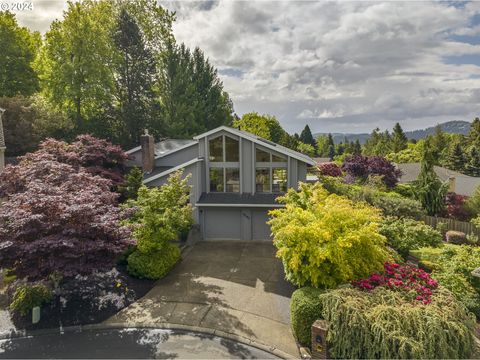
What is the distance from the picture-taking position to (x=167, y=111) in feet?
120

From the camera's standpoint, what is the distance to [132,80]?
3344 centimetres

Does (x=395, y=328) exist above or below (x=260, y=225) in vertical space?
below

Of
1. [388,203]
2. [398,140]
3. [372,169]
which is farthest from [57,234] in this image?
[398,140]

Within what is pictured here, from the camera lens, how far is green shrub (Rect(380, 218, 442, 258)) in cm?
1538

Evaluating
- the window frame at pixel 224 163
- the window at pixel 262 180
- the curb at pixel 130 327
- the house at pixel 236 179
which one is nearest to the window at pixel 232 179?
the house at pixel 236 179

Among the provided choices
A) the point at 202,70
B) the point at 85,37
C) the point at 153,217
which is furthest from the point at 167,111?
the point at 153,217

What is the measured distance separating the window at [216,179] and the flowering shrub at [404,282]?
11.8 m

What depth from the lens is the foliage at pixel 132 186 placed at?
18.4 m

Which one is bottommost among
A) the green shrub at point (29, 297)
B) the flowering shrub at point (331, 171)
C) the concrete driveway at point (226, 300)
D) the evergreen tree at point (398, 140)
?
the concrete driveway at point (226, 300)

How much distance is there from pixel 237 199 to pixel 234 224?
5.90 feet

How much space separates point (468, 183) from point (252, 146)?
96.9 feet

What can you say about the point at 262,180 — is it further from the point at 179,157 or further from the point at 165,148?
the point at 165,148

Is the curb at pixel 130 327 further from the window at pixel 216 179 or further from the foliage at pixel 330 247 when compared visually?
the window at pixel 216 179

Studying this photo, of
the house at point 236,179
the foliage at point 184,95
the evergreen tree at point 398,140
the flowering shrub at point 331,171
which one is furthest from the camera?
the evergreen tree at point 398,140
